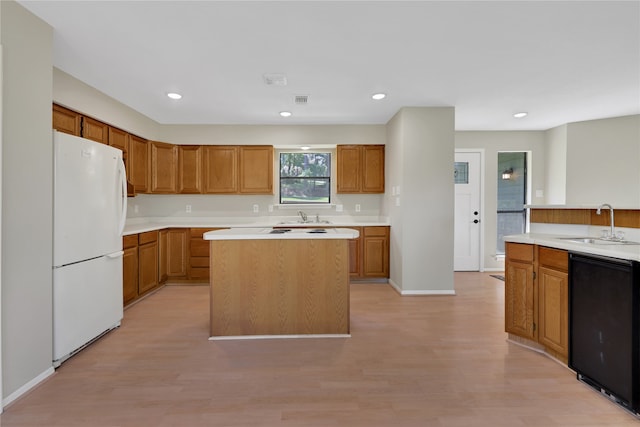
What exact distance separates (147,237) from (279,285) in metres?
2.34

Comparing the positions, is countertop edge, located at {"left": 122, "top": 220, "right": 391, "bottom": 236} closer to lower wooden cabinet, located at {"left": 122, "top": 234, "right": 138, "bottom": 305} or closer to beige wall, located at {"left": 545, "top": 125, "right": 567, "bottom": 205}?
lower wooden cabinet, located at {"left": 122, "top": 234, "right": 138, "bottom": 305}

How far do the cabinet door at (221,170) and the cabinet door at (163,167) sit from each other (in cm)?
48

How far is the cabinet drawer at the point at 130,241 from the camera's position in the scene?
3.74m

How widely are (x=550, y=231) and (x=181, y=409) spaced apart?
335cm

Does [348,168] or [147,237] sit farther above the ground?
[348,168]

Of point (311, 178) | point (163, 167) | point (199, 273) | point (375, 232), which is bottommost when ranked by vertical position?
point (199, 273)

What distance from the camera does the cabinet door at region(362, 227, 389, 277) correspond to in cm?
492

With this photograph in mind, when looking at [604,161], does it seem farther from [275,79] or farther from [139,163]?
[139,163]

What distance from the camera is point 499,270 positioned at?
5797 mm

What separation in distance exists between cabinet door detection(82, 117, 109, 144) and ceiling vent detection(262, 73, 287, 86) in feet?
6.45

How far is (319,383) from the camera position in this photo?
86.4 inches

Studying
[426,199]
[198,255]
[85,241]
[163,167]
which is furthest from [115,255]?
[426,199]

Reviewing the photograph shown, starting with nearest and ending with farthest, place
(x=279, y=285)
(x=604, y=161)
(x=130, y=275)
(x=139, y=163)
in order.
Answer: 1. (x=279, y=285)
2. (x=130, y=275)
3. (x=139, y=163)
4. (x=604, y=161)

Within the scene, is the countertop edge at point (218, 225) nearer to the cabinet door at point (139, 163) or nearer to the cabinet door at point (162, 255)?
the cabinet door at point (162, 255)
